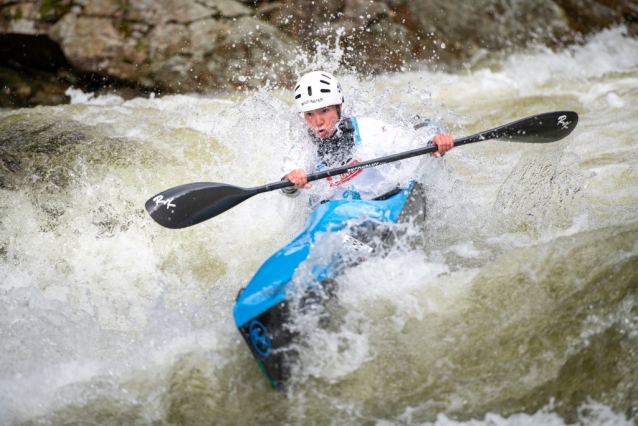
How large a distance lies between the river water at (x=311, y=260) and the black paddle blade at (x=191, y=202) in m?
0.50

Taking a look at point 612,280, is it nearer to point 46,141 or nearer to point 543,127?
point 543,127

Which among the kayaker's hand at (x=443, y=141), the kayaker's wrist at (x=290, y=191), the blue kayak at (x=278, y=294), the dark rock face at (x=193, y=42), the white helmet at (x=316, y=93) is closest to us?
the blue kayak at (x=278, y=294)

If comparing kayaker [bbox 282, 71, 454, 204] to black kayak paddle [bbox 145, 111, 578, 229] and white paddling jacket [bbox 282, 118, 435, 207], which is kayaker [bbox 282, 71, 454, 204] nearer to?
white paddling jacket [bbox 282, 118, 435, 207]

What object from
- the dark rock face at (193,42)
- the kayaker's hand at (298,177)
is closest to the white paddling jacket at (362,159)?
the kayaker's hand at (298,177)

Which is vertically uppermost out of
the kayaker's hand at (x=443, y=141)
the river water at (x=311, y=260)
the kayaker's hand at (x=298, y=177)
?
the kayaker's hand at (x=443, y=141)

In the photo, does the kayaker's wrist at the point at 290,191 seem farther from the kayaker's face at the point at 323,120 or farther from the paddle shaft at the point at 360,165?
the kayaker's face at the point at 323,120

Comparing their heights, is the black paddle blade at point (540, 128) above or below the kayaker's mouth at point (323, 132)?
below

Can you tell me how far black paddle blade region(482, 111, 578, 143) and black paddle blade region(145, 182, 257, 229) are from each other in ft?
5.66

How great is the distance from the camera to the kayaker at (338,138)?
11.7 ft

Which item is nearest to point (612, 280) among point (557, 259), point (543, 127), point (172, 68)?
point (557, 259)

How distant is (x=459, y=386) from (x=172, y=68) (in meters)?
5.06

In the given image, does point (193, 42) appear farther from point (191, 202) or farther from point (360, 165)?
point (360, 165)

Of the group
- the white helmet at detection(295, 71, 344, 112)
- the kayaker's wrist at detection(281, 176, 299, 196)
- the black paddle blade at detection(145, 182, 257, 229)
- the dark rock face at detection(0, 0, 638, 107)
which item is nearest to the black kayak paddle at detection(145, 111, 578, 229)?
the black paddle blade at detection(145, 182, 257, 229)

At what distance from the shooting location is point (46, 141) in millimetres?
4746
